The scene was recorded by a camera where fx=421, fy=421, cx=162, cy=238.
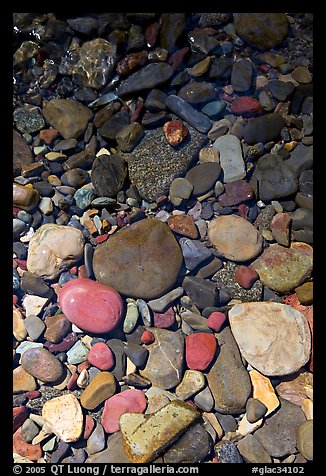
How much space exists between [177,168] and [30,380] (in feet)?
5.64

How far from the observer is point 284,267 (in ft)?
9.27

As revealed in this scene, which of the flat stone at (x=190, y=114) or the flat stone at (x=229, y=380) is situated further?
the flat stone at (x=190, y=114)

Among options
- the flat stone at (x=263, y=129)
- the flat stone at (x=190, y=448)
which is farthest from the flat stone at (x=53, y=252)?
the flat stone at (x=263, y=129)

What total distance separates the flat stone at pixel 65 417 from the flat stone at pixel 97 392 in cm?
6

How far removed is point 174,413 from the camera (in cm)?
255

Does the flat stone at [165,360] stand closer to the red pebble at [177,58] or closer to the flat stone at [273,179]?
the flat stone at [273,179]

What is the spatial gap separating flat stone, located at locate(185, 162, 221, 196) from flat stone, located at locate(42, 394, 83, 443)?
1.61m

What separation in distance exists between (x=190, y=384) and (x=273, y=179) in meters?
1.50

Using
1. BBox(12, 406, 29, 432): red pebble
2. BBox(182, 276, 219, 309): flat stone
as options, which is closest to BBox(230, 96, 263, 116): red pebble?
BBox(182, 276, 219, 309): flat stone

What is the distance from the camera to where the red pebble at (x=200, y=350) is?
2.67 m

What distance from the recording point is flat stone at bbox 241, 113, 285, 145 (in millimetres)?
3049

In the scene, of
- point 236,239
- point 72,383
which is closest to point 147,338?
point 72,383
